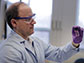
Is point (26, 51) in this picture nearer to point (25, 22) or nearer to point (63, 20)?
point (25, 22)

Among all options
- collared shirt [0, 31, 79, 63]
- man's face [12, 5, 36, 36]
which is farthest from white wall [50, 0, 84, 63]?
man's face [12, 5, 36, 36]

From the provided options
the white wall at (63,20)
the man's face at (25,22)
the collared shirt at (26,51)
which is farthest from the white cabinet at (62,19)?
the man's face at (25,22)

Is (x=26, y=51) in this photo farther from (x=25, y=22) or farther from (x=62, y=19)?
(x=62, y=19)

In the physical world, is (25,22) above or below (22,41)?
above

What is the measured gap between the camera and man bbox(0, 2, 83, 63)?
1.29 metres

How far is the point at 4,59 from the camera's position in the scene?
4.16ft

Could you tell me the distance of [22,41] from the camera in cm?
139

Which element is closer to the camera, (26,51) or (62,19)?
(26,51)

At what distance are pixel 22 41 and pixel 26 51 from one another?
0.30ft

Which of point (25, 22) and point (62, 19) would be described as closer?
point (25, 22)

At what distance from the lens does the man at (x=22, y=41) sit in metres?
1.29

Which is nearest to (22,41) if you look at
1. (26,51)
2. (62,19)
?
(26,51)

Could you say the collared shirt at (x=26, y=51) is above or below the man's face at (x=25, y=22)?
below

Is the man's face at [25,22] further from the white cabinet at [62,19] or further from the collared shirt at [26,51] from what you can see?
the white cabinet at [62,19]
